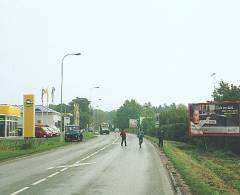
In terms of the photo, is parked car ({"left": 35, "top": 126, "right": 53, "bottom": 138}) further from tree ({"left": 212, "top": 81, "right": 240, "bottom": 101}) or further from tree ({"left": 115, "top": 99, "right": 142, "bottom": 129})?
tree ({"left": 115, "top": 99, "right": 142, "bottom": 129})

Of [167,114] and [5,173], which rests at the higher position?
[167,114]

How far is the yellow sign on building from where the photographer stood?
4722 cm

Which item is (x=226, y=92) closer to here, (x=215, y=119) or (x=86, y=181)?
(x=215, y=119)

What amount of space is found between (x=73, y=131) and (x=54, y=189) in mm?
45540

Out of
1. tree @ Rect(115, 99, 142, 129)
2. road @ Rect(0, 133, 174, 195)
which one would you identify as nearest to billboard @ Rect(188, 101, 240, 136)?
road @ Rect(0, 133, 174, 195)

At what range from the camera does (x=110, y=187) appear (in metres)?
14.6

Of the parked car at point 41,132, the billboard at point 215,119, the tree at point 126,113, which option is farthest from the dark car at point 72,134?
the tree at point 126,113

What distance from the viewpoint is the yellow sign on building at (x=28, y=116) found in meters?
47.2

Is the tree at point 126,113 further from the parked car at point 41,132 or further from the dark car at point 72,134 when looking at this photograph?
the dark car at point 72,134

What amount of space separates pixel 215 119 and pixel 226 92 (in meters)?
6.21

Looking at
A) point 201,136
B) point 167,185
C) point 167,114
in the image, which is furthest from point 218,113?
point 167,185

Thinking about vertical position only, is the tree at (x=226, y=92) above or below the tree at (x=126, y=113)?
below

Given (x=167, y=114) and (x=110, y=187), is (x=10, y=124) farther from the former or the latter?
(x=110, y=187)

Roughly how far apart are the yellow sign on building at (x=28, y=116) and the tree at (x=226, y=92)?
65.1 feet
